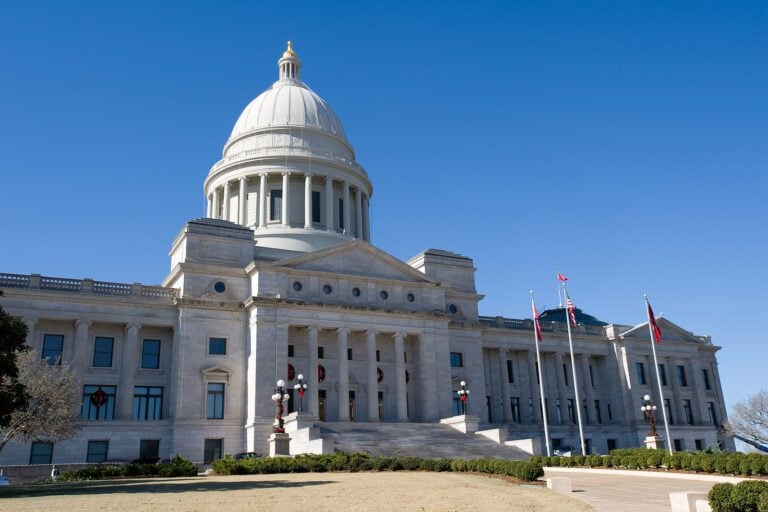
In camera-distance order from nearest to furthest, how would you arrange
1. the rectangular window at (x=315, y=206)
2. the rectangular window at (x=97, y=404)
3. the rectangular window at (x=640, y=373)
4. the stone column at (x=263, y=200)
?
the rectangular window at (x=97, y=404) < the stone column at (x=263, y=200) < the rectangular window at (x=315, y=206) < the rectangular window at (x=640, y=373)

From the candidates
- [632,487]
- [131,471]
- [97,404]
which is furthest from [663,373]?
[131,471]

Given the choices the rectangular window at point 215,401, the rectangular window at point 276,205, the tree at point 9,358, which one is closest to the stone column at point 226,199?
the rectangular window at point 276,205

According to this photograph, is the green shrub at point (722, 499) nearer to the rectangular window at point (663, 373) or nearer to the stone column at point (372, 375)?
the stone column at point (372, 375)

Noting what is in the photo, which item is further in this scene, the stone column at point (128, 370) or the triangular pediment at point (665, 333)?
the triangular pediment at point (665, 333)

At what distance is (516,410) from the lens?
64.9m

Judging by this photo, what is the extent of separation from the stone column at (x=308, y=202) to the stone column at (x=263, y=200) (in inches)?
155

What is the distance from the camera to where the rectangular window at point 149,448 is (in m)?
46.2

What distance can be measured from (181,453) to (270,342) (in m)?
9.75

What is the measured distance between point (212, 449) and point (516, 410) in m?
30.9

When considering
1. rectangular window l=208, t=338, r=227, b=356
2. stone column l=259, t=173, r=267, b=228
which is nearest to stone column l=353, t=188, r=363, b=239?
stone column l=259, t=173, r=267, b=228

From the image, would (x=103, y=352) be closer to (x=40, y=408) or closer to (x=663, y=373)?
(x=40, y=408)

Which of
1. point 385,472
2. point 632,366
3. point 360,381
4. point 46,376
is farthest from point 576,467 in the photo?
point 632,366

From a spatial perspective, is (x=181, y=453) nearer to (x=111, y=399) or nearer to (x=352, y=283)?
(x=111, y=399)

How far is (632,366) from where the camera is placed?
69062 millimetres
